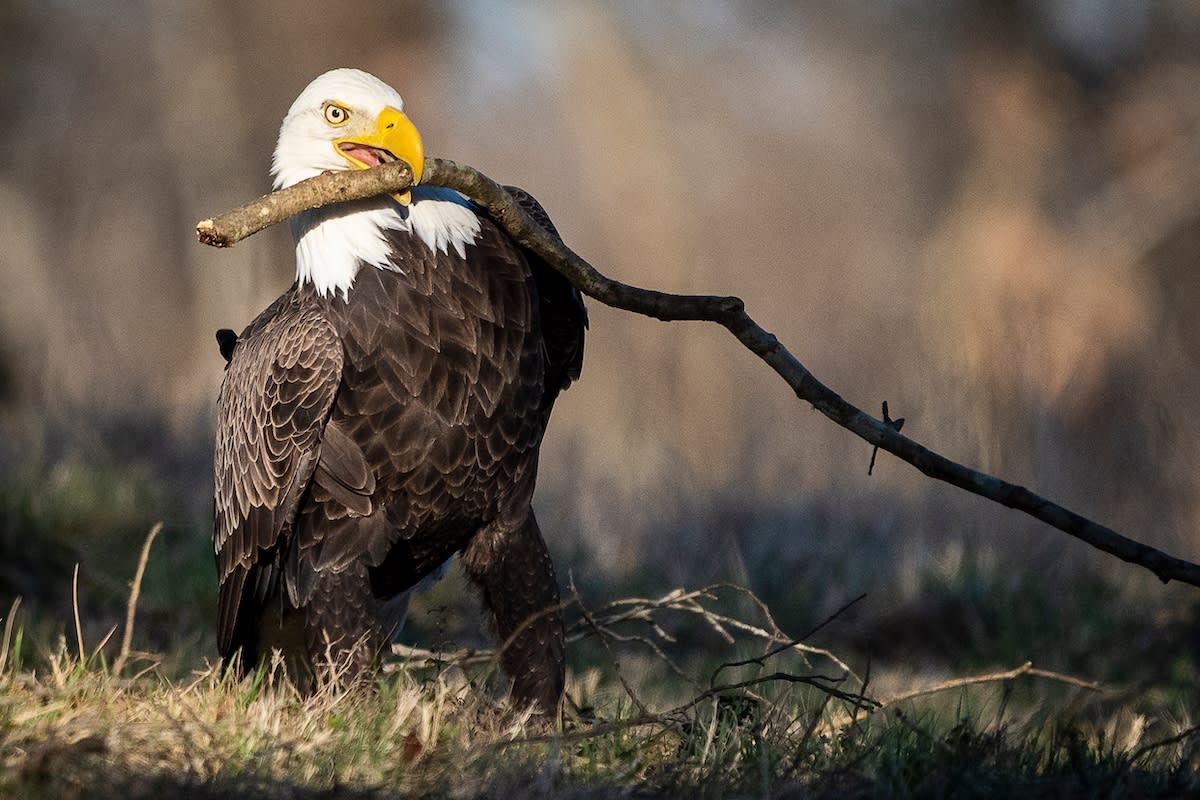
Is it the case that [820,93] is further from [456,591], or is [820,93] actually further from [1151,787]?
[1151,787]

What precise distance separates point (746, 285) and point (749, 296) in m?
0.60

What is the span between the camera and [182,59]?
18797 mm

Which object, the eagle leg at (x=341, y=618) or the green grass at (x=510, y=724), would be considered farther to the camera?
the eagle leg at (x=341, y=618)

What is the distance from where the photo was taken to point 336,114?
4.33 meters

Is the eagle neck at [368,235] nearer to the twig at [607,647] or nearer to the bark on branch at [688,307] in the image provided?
the bark on branch at [688,307]

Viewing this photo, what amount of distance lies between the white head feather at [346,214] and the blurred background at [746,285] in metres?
1.06

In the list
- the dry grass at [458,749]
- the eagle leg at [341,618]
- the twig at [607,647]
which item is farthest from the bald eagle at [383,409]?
the dry grass at [458,749]

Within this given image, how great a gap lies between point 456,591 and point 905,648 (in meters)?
2.03

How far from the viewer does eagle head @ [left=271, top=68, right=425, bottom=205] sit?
423 cm

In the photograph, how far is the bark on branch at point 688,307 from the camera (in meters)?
3.61


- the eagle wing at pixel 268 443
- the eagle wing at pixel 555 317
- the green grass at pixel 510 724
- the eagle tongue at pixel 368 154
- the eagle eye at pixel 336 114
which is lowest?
the green grass at pixel 510 724

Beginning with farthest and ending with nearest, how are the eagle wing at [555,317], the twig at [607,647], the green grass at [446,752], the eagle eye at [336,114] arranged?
the eagle wing at [555,317], the eagle eye at [336,114], the twig at [607,647], the green grass at [446,752]

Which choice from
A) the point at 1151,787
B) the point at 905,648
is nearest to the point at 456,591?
the point at 905,648

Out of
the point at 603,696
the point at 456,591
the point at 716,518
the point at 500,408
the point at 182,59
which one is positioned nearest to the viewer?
the point at 500,408
